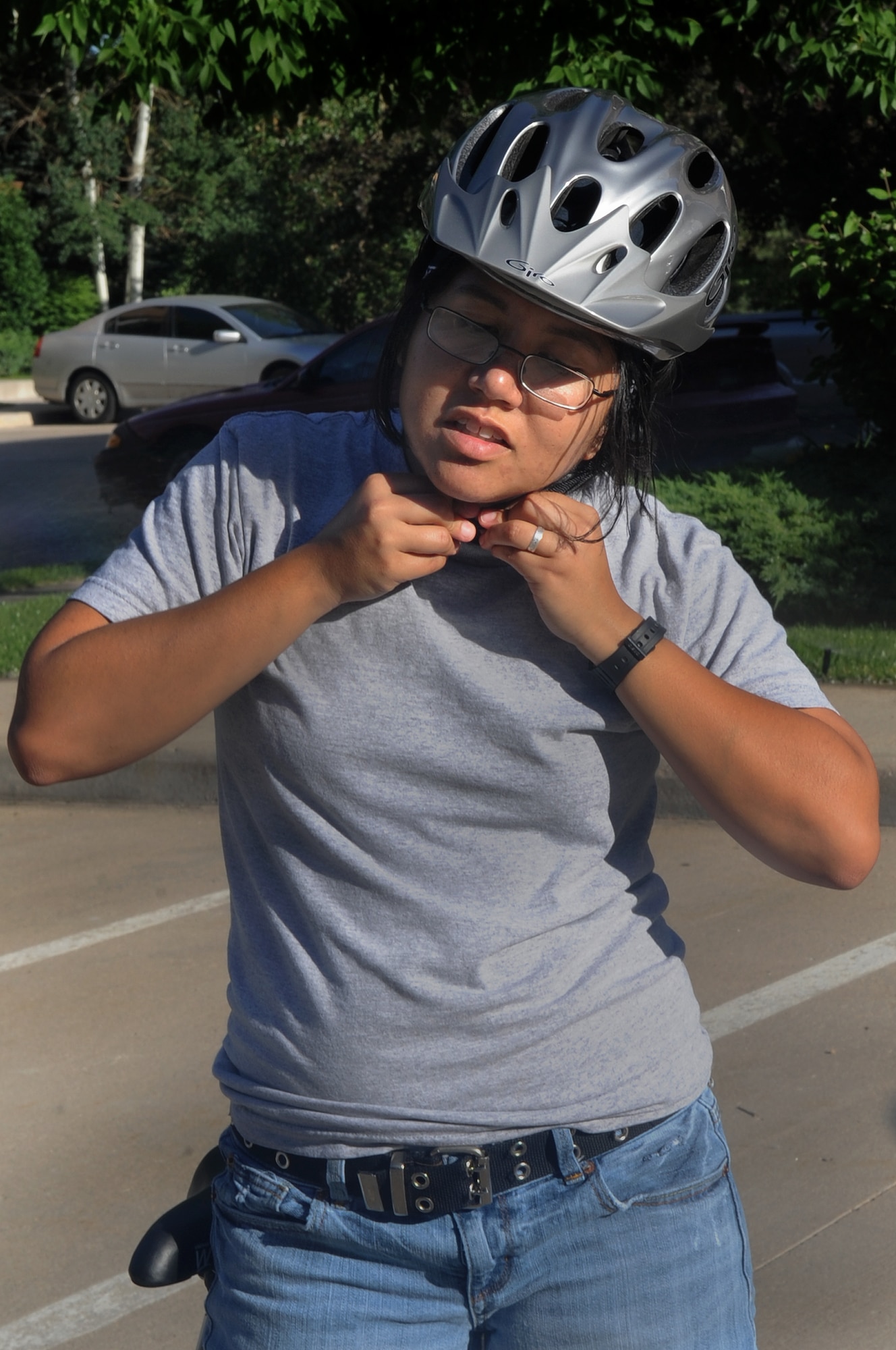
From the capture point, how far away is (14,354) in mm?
28859

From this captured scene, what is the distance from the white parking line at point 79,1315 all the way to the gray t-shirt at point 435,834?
171cm

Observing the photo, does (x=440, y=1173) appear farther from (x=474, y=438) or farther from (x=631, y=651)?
(x=474, y=438)

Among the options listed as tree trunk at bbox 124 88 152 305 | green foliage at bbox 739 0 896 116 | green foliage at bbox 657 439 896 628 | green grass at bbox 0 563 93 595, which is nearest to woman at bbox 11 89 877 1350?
green foliage at bbox 657 439 896 628

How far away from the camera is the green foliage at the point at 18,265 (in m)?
29.4

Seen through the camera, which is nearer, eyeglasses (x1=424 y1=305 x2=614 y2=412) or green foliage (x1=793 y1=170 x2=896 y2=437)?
eyeglasses (x1=424 y1=305 x2=614 y2=412)

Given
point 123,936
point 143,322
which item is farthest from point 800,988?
point 143,322

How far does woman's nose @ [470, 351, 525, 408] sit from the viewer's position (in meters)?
1.53

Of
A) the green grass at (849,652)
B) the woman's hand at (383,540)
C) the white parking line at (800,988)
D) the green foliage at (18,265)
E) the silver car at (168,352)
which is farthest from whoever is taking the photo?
the green foliage at (18,265)

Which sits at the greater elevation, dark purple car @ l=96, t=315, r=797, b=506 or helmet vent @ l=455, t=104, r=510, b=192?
helmet vent @ l=455, t=104, r=510, b=192

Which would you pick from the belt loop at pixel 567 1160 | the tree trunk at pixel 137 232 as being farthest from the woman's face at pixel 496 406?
the tree trunk at pixel 137 232

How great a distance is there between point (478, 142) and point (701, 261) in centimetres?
29

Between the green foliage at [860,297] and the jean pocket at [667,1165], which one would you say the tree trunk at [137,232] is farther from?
the jean pocket at [667,1165]

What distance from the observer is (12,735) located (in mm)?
1609

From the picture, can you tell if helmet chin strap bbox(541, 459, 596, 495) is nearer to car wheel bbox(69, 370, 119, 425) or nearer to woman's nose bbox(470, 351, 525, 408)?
woman's nose bbox(470, 351, 525, 408)
